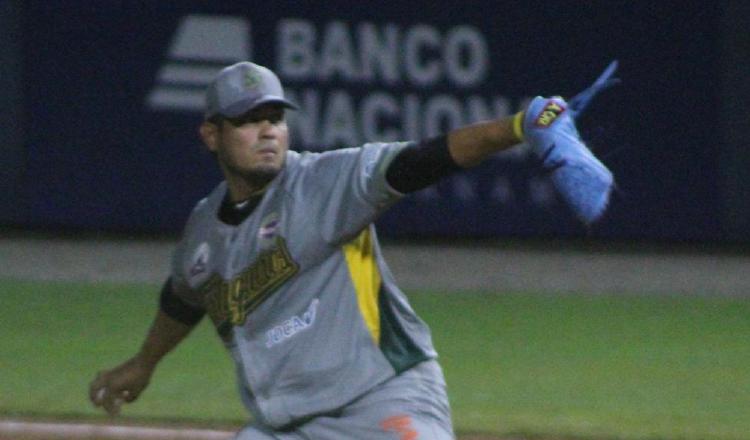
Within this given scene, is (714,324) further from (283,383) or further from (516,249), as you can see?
(283,383)

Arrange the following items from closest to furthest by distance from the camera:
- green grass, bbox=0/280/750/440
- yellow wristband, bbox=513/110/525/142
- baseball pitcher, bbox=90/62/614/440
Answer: yellow wristband, bbox=513/110/525/142
baseball pitcher, bbox=90/62/614/440
green grass, bbox=0/280/750/440

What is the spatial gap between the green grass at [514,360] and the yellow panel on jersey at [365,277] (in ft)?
9.79

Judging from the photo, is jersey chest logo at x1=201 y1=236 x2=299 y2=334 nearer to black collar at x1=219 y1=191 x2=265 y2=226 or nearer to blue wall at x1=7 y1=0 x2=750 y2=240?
black collar at x1=219 y1=191 x2=265 y2=226

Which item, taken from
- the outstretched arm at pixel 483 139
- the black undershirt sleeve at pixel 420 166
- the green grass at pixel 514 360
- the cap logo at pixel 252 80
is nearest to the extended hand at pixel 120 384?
the cap logo at pixel 252 80

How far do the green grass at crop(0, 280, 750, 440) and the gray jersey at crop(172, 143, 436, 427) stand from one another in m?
2.96

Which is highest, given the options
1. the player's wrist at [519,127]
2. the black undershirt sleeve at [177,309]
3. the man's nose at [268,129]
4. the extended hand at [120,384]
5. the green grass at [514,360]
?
the player's wrist at [519,127]

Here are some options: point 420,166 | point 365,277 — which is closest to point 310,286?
point 365,277

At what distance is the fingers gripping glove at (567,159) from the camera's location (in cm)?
396

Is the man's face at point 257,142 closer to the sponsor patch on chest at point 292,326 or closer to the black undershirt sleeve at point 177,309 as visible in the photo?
the sponsor patch on chest at point 292,326

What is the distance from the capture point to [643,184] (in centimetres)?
1289

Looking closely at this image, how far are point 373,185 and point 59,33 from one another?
29.6ft

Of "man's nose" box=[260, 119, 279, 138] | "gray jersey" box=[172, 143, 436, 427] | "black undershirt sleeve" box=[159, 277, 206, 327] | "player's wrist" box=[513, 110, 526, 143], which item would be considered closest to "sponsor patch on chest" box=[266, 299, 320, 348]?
"gray jersey" box=[172, 143, 436, 427]

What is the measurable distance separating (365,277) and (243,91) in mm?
585

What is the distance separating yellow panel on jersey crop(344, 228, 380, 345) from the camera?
4.57 meters
